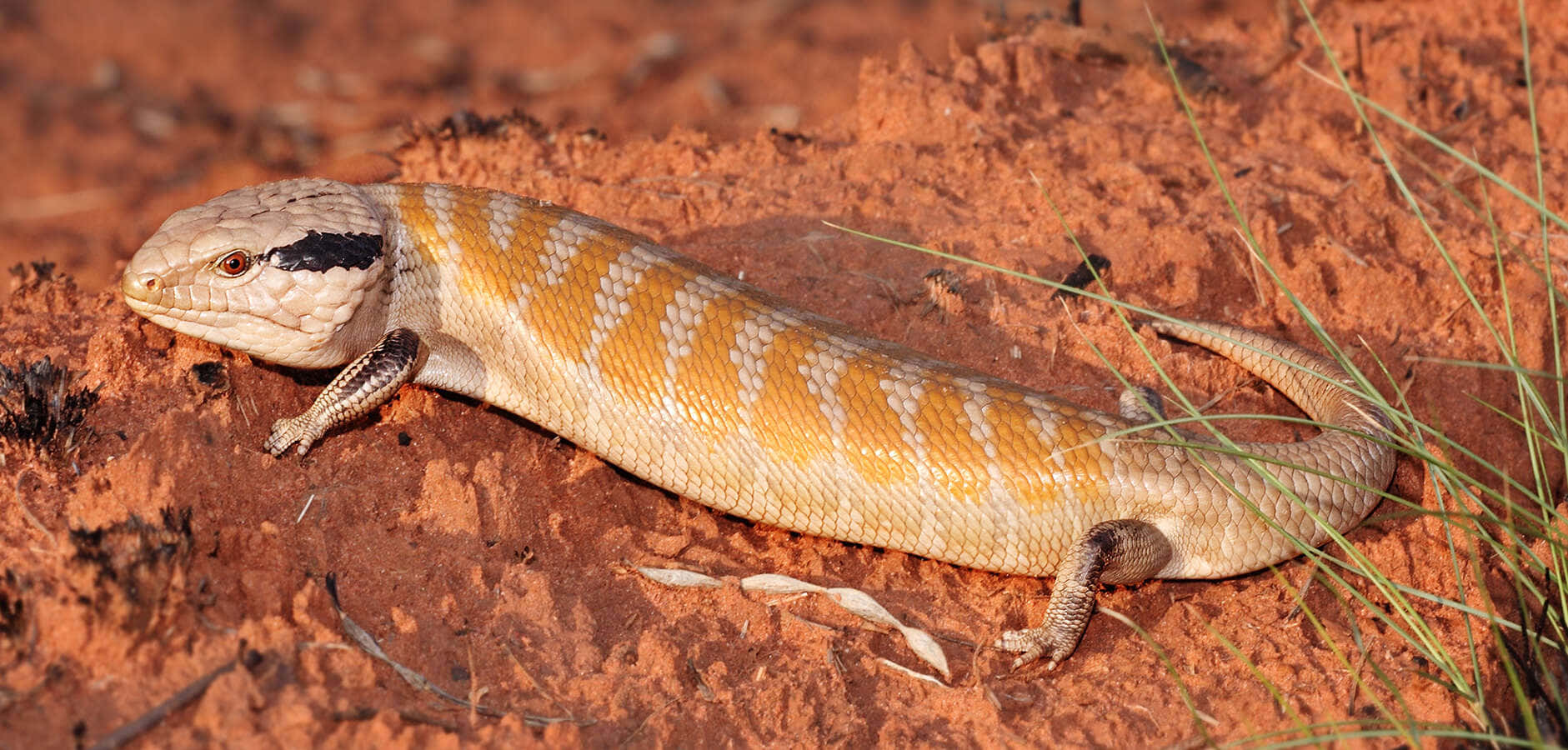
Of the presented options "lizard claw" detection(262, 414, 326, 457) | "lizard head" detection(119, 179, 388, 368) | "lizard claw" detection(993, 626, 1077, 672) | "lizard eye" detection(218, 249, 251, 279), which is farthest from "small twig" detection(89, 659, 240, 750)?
"lizard claw" detection(993, 626, 1077, 672)

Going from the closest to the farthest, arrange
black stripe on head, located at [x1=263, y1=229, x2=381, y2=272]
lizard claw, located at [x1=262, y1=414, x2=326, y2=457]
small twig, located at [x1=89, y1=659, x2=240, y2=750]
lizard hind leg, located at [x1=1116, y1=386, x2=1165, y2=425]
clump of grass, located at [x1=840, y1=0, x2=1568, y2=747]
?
small twig, located at [x1=89, y1=659, x2=240, y2=750]
clump of grass, located at [x1=840, y1=0, x2=1568, y2=747]
lizard claw, located at [x1=262, y1=414, x2=326, y2=457]
black stripe on head, located at [x1=263, y1=229, x2=381, y2=272]
lizard hind leg, located at [x1=1116, y1=386, x2=1165, y2=425]

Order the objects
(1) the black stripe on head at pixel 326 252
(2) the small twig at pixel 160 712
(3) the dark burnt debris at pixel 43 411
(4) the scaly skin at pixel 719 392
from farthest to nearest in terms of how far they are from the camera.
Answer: (1) the black stripe on head at pixel 326 252 → (4) the scaly skin at pixel 719 392 → (3) the dark burnt debris at pixel 43 411 → (2) the small twig at pixel 160 712

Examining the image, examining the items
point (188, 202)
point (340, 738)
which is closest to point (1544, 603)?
point (340, 738)

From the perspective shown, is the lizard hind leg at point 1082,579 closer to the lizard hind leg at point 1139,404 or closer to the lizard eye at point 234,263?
the lizard hind leg at point 1139,404

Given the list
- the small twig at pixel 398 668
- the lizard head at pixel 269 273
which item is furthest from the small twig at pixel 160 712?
the lizard head at pixel 269 273

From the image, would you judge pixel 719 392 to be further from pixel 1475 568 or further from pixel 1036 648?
pixel 1475 568

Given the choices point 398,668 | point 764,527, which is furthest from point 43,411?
point 764,527

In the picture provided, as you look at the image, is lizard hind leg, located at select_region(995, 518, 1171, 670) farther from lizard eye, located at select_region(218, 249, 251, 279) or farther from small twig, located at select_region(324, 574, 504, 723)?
lizard eye, located at select_region(218, 249, 251, 279)

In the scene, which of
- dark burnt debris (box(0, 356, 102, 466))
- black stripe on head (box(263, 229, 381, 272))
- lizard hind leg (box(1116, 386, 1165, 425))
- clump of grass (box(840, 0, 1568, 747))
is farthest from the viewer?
lizard hind leg (box(1116, 386, 1165, 425))
